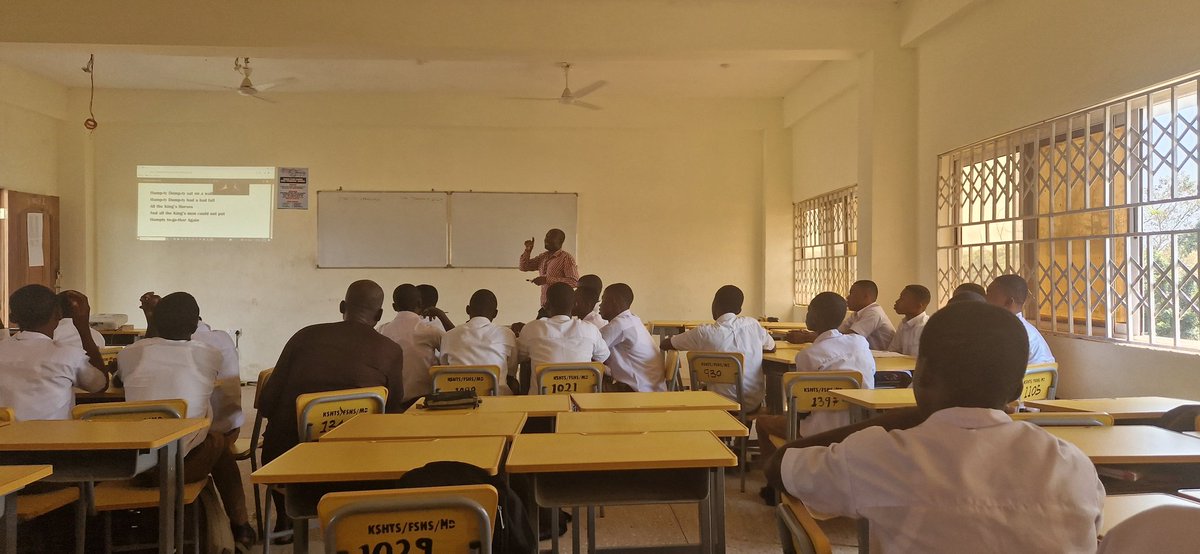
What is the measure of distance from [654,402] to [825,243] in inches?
228

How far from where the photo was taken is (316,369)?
3094 millimetres

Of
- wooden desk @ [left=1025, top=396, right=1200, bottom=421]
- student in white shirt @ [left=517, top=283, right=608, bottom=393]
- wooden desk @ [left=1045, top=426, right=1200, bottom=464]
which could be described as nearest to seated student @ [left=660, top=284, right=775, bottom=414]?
student in white shirt @ [left=517, top=283, right=608, bottom=393]

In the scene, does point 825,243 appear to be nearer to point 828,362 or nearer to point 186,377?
point 828,362

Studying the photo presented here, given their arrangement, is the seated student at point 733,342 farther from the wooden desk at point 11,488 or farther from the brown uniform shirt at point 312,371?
the wooden desk at point 11,488

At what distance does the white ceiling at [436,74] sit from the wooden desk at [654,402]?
477cm

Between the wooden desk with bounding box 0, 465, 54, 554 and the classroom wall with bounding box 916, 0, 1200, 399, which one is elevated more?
the classroom wall with bounding box 916, 0, 1200, 399

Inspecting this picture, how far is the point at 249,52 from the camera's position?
622 centimetres

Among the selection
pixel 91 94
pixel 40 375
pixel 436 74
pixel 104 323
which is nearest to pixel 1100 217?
pixel 40 375

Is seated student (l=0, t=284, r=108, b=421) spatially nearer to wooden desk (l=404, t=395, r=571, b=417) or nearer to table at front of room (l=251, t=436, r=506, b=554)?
wooden desk (l=404, t=395, r=571, b=417)

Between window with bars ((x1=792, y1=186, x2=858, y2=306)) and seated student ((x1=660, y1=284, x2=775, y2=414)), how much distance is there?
2830mm

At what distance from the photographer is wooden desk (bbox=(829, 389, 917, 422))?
112 inches

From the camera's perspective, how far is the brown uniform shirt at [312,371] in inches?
121

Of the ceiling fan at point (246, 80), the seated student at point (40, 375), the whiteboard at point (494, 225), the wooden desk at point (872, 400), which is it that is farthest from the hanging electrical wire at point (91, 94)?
the wooden desk at point (872, 400)

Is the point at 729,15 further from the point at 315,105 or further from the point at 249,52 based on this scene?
the point at 315,105
